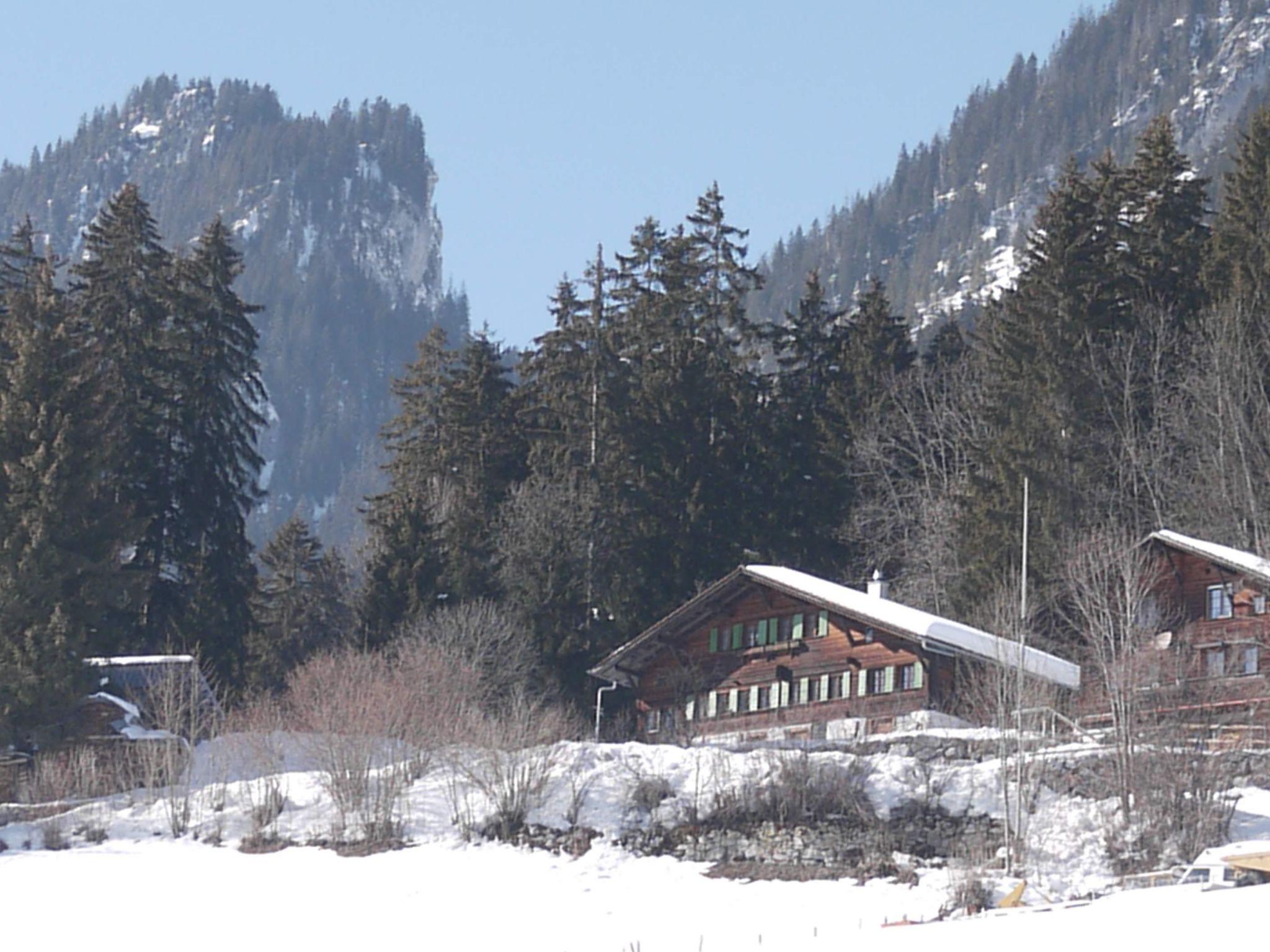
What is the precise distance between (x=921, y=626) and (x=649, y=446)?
56.2 feet

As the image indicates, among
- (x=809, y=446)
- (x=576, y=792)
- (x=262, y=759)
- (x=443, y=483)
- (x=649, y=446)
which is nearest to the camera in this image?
(x=576, y=792)

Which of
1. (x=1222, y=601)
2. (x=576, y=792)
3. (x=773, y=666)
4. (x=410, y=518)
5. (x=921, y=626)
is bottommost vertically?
(x=576, y=792)

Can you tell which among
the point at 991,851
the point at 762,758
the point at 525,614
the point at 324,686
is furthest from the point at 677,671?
the point at 991,851

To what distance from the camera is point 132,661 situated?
1906 inches

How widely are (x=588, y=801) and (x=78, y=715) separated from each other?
16.5 metres

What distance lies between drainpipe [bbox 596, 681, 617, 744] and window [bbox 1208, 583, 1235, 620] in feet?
50.7

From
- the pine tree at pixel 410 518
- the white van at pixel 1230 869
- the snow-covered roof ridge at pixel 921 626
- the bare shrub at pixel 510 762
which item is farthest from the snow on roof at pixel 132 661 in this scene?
the white van at pixel 1230 869

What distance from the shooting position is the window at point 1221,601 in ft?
148

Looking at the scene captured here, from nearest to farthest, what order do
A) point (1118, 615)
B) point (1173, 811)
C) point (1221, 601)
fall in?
point (1173, 811) < point (1118, 615) < point (1221, 601)

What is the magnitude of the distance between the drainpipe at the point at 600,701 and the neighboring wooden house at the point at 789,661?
0.49 m

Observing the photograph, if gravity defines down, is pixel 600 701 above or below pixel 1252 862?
above

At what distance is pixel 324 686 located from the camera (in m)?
45.1

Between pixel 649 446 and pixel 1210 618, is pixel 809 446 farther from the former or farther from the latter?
pixel 1210 618

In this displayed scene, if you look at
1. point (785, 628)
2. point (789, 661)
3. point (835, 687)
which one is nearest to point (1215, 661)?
point (835, 687)
